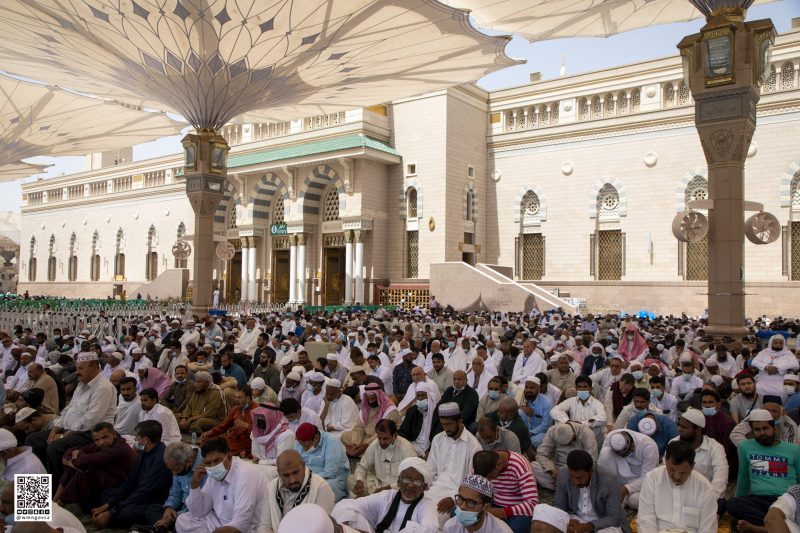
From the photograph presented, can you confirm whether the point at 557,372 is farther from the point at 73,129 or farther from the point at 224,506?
the point at 73,129

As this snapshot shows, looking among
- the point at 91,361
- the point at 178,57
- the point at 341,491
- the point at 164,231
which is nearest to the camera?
the point at 341,491

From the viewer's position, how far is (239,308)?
78.3 ft

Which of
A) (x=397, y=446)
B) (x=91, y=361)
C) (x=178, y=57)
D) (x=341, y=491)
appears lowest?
(x=341, y=491)

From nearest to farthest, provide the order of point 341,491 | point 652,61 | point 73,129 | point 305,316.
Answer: point 341,491 < point 305,316 < point 652,61 < point 73,129

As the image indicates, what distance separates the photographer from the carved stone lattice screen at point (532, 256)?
25281mm

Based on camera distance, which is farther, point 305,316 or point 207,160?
point 207,160

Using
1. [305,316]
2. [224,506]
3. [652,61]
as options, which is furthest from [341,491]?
[652,61]

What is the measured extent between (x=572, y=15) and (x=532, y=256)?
37.6 ft

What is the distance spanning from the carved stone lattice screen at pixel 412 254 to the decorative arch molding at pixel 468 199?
2177 mm

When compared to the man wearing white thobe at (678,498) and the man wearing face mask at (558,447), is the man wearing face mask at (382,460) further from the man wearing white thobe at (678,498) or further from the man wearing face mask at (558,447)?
the man wearing white thobe at (678,498)

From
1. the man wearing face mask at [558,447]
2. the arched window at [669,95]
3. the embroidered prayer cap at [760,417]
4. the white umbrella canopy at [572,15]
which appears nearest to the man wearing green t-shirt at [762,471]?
the embroidered prayer cap at [760,417]

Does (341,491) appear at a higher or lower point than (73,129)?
lower

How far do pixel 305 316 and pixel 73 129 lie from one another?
14.3 metres

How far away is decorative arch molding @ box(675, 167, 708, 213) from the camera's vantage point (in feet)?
70.9
